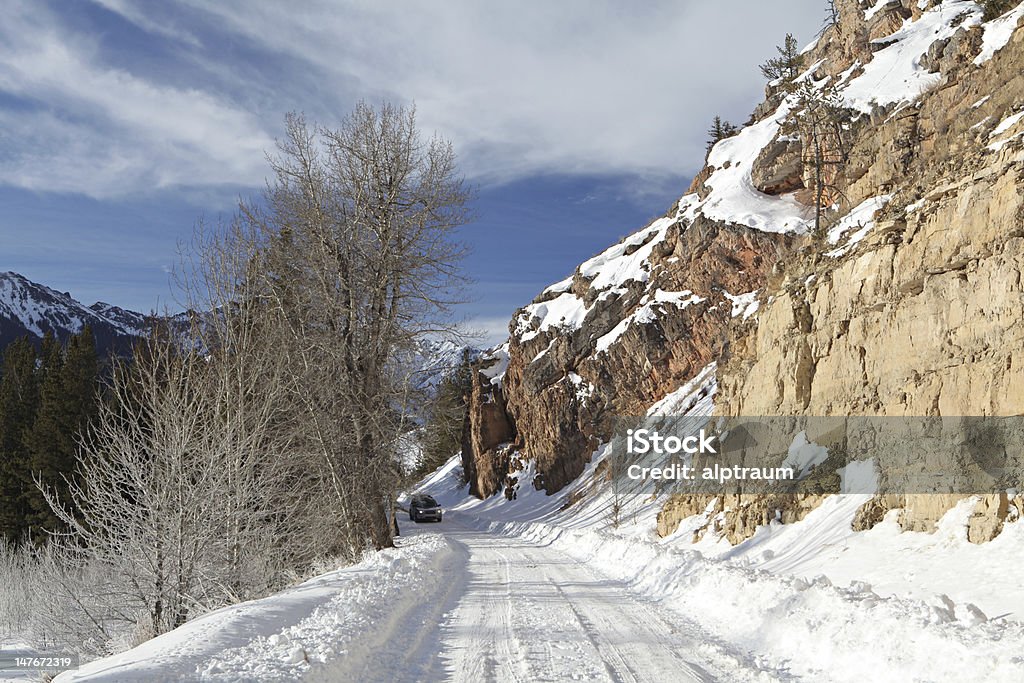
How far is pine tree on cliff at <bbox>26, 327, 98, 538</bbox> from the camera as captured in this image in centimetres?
2720

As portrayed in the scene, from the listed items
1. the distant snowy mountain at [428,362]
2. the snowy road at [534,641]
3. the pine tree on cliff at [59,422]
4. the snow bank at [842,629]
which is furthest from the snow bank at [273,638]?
the pine tree on cliff at [59,422]

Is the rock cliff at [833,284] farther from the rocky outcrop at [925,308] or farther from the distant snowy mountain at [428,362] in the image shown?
the distant snowy mountain at [428,362]

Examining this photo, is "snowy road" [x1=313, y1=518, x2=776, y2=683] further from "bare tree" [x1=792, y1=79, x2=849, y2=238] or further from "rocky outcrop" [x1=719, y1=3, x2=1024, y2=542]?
"bare tree" [x1=792, y1=79, x2=849, y2=238]

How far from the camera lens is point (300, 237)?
51.5ft

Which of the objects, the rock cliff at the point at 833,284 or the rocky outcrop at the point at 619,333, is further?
the rocky outcrop at the point at 619,333

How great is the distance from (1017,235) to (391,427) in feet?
40.3

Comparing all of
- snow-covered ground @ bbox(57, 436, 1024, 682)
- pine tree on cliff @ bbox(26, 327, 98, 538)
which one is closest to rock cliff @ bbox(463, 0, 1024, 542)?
snow-covered ground @ bbox(57, 436, 1024, 682)

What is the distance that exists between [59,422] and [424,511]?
62.7ft

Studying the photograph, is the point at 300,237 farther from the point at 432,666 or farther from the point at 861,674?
the point at 861,674

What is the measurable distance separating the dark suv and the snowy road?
28.2 meters

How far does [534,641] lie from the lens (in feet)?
25.2

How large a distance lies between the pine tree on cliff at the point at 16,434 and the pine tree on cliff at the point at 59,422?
63 centimetres

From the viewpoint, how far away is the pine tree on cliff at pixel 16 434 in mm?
28844

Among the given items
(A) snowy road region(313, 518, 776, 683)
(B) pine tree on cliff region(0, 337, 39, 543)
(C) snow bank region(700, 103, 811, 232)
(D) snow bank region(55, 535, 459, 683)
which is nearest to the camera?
(D) snow bank region(55, 535, 459, 683)
